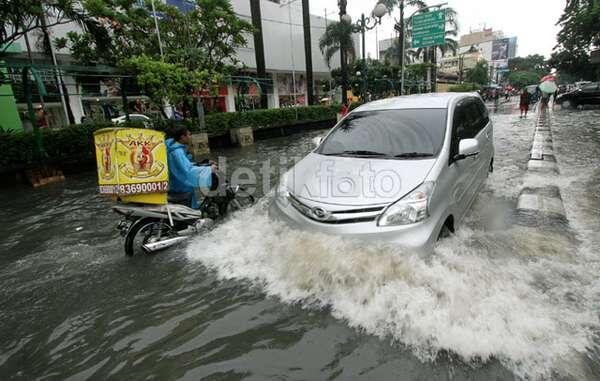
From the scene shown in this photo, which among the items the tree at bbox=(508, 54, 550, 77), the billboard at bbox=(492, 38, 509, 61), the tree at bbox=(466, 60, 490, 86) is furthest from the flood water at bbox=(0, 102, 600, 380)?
the tree at bbox=(508, 54, 550, 77)

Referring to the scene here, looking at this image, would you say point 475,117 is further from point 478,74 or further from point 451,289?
point 478,74

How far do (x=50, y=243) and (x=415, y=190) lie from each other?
5405 mm

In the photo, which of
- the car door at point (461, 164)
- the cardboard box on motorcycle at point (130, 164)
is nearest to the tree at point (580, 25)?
the car door at point (461, 164)

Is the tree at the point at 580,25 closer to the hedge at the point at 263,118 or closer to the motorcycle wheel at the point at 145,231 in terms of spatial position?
the hedge at the point at 263,118

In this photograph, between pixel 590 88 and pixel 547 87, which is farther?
pixel 590 88

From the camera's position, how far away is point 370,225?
3.40 meters

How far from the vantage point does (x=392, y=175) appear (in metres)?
3.78

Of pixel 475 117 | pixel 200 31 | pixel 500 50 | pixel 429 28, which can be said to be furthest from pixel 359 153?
pixel 500 50

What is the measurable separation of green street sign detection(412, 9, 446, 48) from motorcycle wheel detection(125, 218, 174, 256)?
20532mm

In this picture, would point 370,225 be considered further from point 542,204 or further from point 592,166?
point 592,166

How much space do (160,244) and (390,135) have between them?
3.23 meters

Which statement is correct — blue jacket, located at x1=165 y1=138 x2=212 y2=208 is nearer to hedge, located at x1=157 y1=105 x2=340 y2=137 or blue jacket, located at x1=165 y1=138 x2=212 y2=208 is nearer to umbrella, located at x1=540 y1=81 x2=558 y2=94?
hedge, located at x1=157 y1=105 x2=340 y2=137

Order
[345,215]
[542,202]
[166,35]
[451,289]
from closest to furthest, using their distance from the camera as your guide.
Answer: [451,289] → [345,215] → [542,202] → [166,35]

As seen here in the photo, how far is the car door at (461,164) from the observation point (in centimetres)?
424
